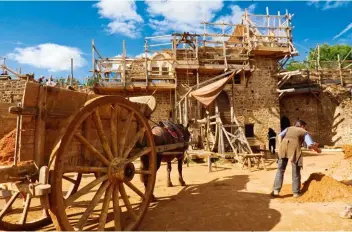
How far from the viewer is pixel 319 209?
423cm

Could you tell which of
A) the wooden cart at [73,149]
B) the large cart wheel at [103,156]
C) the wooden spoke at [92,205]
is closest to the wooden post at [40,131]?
the wooden cart at [73,149]

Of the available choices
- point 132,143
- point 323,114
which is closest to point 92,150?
point 132,143

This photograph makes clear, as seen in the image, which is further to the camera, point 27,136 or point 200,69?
point 200,69

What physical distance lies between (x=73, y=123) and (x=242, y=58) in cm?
1459

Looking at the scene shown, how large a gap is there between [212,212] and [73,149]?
2.65m

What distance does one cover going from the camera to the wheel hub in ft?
10.5

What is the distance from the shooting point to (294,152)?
16.9 ft

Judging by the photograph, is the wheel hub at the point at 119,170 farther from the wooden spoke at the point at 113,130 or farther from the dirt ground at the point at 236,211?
the dirt ground at the point at 236,211

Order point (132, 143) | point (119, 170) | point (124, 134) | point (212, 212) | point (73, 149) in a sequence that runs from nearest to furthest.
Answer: point (73, 149) → point (119, 170) → point (124, 134) → point (132, 143) → point (212, 212)

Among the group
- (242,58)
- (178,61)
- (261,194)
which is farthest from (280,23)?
(261,194)

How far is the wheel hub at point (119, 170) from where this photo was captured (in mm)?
3186

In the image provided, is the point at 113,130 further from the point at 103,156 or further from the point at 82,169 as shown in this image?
the point at 82,169

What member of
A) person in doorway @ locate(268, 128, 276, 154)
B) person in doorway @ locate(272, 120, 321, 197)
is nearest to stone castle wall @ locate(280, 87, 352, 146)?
person in doorway @ locate(268, 128, 276, 154)

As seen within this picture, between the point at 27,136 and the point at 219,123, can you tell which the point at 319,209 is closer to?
the point at 27,136
